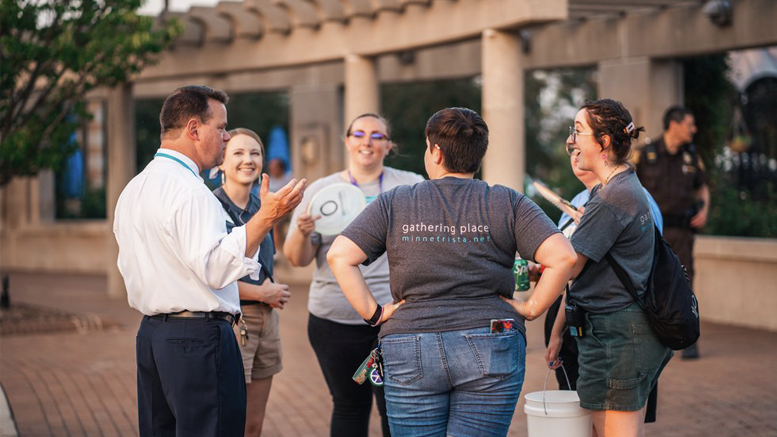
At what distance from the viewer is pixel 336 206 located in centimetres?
516

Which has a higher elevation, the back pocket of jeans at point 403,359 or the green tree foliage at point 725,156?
the green tree foliage at point 725,156

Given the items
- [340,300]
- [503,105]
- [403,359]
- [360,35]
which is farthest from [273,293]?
[360,35]

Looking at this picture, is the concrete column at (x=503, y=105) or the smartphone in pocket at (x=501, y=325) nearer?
the smartphone in pocket at (x=501, y=325)

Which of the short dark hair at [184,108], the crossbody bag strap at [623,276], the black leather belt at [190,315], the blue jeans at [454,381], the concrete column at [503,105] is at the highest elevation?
the concrete column at [503,105]

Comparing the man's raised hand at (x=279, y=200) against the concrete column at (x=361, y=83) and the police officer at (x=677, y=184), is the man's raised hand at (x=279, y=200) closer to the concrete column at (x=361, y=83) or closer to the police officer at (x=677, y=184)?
the police officer at (x=677, y=184)

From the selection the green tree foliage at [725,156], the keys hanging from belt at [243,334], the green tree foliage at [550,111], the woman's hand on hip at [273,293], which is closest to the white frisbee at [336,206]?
the woman's hand on hip at [273,293]

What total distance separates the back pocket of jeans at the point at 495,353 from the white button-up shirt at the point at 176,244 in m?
0.85

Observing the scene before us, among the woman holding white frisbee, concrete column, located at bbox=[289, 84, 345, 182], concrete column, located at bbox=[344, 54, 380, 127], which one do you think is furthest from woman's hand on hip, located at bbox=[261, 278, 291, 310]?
concrete column, located at bbox=[289, 84, 345, 182]

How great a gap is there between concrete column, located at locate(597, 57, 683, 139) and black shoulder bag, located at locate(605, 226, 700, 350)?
9.19 meters

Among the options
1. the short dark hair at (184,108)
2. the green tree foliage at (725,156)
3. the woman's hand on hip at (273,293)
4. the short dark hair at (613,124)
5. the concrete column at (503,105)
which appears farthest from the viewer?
the green tree foliage at (725,156)

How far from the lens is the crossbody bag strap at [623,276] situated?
404 cm

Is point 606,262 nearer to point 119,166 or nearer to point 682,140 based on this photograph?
point 682,140

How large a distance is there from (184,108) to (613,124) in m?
1.71

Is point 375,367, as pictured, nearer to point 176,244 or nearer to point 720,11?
point 176,244
